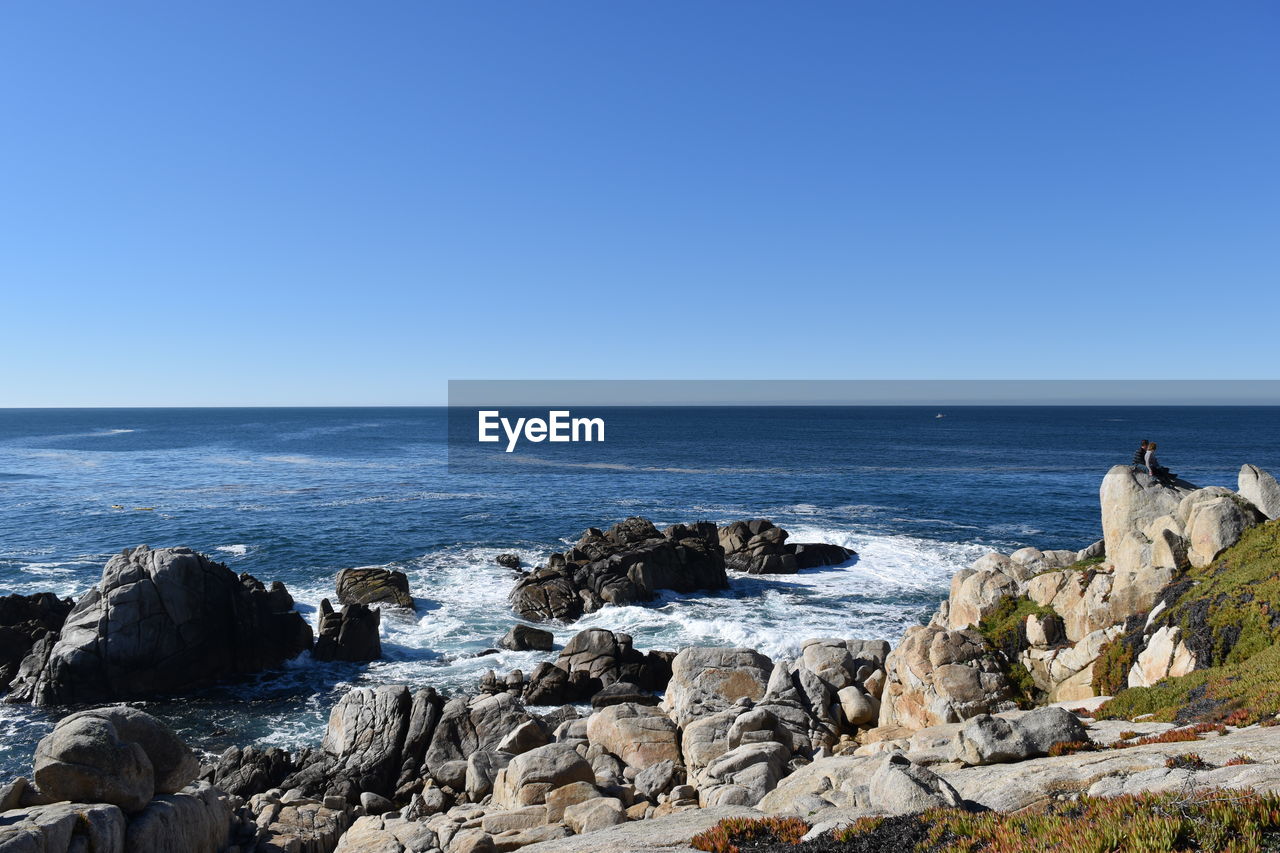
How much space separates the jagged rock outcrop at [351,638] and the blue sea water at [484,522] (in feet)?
3.38

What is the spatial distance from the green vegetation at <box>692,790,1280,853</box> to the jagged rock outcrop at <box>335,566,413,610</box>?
36.0 m

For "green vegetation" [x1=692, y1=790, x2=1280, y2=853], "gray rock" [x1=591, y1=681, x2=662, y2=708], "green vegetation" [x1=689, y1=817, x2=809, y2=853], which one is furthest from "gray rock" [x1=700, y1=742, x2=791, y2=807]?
"gray rock" [x1=591, y1=681, x2=662, y2=708]

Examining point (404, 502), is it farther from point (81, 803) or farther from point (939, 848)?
point (939, 848)

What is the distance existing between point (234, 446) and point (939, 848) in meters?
169

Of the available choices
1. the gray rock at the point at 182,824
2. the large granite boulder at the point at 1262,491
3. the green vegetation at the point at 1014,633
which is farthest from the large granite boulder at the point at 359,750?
the large granite boulder at the point at 1262,491

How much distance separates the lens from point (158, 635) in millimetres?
34094

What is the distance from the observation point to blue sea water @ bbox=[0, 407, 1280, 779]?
3691 cm

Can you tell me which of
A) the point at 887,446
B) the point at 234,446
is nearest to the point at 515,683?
the point at 887,446

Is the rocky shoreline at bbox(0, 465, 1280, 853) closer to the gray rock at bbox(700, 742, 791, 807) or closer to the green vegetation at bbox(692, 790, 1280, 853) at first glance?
the gray rock at bbox(700, 742, 791, 807)

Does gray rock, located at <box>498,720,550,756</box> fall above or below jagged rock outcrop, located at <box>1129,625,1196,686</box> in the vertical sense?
below

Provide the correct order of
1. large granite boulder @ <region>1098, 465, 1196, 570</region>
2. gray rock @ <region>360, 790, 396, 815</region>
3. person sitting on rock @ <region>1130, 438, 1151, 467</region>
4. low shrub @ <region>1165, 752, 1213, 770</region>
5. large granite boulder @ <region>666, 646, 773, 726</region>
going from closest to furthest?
low shrub @ <region>1165, 752, 1213, 770</region> → gray rock @ <region>360, 790, 396, 815</region> → large granite boulder @ <region>666, 646, 773, 726</region> → large granite boulder @ <region>1098, 465, 1196, 570</region> → person sitting on rock @ <region>1130, 438, 1151, 467</region>

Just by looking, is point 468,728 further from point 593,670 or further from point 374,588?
point 374,588


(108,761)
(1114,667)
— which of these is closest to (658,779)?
(108,761)

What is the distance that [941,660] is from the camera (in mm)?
24891
